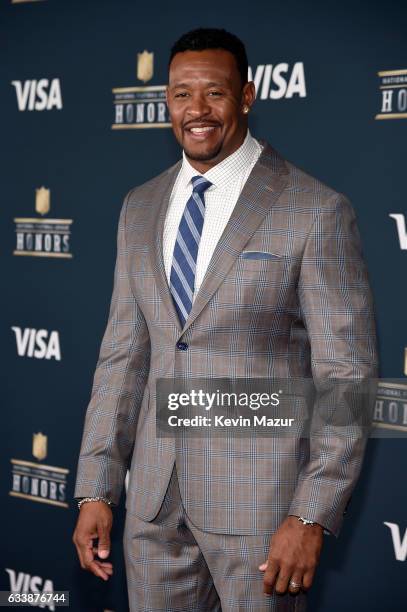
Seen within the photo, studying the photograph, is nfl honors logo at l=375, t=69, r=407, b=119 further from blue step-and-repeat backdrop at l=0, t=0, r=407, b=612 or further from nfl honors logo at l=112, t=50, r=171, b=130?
nfl honors logo at l=112, t=50, r=171, b=130

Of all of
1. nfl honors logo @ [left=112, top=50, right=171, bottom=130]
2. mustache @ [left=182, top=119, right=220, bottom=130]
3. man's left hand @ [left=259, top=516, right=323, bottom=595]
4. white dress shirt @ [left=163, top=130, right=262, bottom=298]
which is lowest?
man's left hand @ [left=259, top=516, right=323, bottom=595]

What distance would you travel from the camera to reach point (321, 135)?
2562 mm

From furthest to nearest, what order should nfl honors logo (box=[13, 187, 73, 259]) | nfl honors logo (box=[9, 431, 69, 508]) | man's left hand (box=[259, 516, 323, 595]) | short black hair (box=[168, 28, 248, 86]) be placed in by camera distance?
nfl honors logo (box=[9, 431, 69, 508]) → nfl honors logo (box=[13, 187, 73, 259]) → short black hair (box=[168, 28, 248, 86]) → man's left hand (box=[259, 516, 323, 595])

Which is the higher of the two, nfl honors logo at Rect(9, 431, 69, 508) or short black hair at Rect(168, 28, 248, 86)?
short black hair at Rect(168, 28, 248, 86)

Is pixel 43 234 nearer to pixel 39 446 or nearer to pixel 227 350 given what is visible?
pixel 39 446

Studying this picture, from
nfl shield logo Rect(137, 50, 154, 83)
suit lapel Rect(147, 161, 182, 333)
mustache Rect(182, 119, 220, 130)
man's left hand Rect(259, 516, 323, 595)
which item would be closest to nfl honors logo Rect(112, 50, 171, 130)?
nfl shield logo Rect(137, 50, 154, 83)

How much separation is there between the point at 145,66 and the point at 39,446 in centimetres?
151

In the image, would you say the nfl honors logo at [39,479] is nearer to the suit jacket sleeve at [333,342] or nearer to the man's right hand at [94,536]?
the man's right hand at [94,536]

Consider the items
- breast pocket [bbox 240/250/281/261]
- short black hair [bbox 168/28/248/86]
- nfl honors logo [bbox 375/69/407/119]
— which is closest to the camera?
breast pocket [bbox 240/250/281/261]

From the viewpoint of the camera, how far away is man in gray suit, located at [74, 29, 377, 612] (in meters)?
1.65

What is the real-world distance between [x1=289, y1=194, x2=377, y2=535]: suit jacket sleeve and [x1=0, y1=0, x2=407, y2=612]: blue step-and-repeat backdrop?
0.83 metres

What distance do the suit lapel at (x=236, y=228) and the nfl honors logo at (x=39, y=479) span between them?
65.0 inches

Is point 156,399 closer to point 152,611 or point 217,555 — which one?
point 217,555

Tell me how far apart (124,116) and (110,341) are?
1.28 metres
